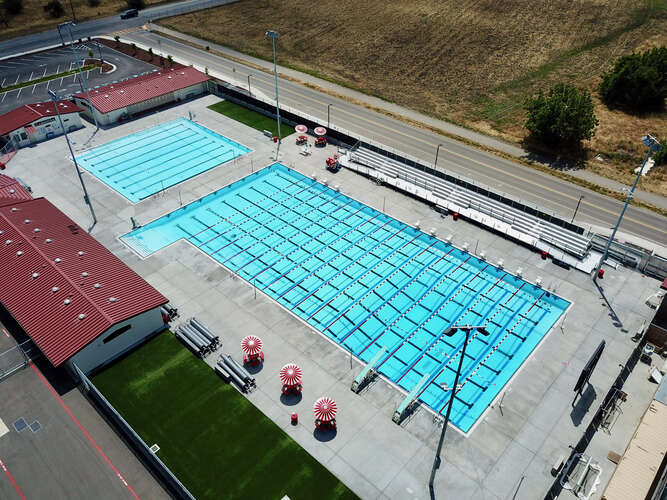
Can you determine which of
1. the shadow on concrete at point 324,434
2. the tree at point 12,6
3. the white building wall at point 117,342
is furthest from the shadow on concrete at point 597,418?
the tree at point 12,6

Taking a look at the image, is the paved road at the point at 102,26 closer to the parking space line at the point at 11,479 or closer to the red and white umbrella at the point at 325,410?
the parking space line at the point at 11,479

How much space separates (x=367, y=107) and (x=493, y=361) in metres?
45.6

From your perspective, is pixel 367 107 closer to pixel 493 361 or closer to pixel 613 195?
pixel 613 195

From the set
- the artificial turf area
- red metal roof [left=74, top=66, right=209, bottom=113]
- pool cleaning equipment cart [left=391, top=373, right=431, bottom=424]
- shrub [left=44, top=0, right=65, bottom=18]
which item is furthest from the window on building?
shrub [left=44, top=0, right=65, bottom=18]

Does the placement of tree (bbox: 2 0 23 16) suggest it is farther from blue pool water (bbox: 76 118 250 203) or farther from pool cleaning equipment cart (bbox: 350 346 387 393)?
pool cleaning equipment cart (bbox: 350 346 387 393)

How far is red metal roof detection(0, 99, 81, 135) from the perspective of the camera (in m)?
56.1

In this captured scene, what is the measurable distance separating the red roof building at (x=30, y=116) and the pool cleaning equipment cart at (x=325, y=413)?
48.8m

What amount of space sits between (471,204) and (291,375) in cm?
2784

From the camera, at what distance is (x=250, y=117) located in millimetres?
64500

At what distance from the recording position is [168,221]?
47156 millimetres

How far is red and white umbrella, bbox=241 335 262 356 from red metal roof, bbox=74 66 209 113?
4117 cm

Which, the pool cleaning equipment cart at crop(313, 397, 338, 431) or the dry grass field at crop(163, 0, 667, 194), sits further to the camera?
the dry grass field at crop(163, 0, 667, 194)

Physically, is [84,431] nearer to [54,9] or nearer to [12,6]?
[54,9]

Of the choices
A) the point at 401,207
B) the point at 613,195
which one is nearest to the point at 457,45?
the point at 613,195
